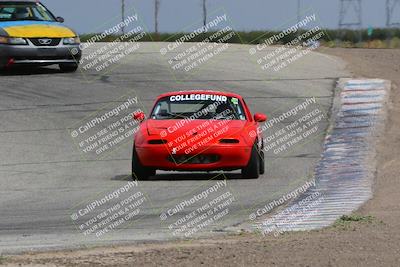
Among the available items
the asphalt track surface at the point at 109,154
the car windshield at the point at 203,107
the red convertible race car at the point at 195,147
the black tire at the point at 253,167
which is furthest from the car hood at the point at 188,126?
the asphalt track surface at the point at 109,154

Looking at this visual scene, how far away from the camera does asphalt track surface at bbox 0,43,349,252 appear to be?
10914 mm

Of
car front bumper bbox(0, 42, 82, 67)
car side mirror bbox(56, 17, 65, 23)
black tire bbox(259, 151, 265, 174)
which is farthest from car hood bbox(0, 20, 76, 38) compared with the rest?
black tire bbox(259, 151, 265, 174)

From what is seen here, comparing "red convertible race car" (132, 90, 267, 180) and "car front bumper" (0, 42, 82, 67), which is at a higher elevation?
"red convertible race car" (132, 90, 267, 180)

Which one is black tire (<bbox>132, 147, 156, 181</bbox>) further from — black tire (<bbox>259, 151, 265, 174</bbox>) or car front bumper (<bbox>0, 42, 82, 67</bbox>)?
car front bumper (<bbox>0, 42, 82, 67</bbox>)

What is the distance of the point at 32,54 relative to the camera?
82.9ft

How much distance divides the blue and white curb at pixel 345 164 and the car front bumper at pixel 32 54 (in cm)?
656

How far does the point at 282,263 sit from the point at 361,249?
88 cm

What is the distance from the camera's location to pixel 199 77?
27.3 meters

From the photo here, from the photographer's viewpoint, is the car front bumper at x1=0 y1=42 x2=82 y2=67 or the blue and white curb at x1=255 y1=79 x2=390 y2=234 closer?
the blue and white curb at x1=255 y1=79 x2=390 y2=234

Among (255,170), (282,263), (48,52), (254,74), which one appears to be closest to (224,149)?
(255,170)

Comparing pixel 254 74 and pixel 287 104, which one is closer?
pixel 287 104

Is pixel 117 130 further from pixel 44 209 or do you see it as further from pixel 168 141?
pixel 44 209

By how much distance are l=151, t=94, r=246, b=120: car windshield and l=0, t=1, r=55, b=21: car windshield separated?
11061mm

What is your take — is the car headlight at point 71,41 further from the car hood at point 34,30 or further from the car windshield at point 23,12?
the car windshield at point 23,12
